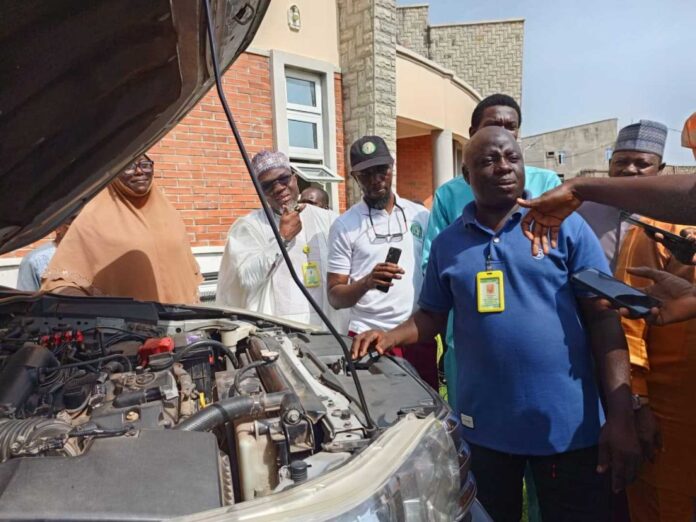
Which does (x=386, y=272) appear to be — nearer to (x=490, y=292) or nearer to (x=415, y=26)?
(x=490, y=292)

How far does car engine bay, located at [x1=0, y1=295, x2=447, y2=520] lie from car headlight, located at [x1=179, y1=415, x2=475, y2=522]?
0.08 m

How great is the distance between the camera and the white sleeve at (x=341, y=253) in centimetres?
276

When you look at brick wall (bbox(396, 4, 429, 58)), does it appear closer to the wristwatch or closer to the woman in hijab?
the woman in hijab

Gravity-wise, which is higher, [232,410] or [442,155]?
[442,155]

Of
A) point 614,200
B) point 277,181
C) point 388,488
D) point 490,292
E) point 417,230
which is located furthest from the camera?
point 277,181

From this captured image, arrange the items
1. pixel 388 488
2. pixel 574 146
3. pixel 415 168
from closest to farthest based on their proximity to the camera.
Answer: pixel 388 488 < pixel 415 168 < pixel 574 146

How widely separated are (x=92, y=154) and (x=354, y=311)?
5.25 ft

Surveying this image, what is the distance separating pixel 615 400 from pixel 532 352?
0.31m

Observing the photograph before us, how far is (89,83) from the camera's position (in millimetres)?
1442

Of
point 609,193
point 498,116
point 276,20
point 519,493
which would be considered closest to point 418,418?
point 519,493

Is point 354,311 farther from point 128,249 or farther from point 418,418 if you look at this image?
Result: point 418,418

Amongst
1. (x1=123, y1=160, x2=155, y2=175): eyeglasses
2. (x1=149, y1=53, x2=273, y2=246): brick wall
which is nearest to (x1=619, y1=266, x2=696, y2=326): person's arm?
(x1=123, y1=160, x2=155, y2=175): eyeglasses

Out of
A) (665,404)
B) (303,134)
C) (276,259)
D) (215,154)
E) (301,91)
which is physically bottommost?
(665,404)

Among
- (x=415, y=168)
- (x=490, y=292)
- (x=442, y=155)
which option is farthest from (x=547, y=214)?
(x=415, y=168)
